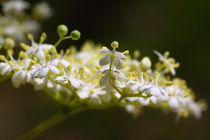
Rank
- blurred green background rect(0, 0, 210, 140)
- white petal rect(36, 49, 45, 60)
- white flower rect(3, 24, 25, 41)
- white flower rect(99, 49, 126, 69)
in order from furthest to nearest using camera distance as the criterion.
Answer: blurred green background rect(0, 0, 210, 140) < white flower rect(3, 24, 25, 41) < white petal rect(36, 49, 45, 60) < white flower rect(99, 49, 126, 69)

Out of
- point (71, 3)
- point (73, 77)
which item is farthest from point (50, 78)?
point (71, 3)

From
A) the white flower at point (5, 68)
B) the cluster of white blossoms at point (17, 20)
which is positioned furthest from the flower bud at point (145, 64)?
the cluster of white blossoms at point (17, 20)

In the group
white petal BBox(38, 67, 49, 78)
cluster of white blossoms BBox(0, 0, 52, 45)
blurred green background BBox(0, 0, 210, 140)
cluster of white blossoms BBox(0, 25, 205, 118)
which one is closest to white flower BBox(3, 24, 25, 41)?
cluster of white blossoms BBox(0, 0, 52, 45)

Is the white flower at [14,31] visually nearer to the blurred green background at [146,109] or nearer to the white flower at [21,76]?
the white flower at [21,76]

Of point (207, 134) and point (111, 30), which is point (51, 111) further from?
point (207, 134)

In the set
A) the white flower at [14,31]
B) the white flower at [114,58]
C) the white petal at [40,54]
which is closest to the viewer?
the white flower at [114,58]

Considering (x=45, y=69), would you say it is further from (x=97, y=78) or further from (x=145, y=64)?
(x=145, y=64)

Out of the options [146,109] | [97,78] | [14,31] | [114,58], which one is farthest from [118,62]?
[146,109]

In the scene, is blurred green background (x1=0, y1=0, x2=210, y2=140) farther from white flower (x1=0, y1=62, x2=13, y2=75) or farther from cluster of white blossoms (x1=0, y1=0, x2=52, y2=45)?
white flower (x1=0, y1=62, x2=13, y2=75)
